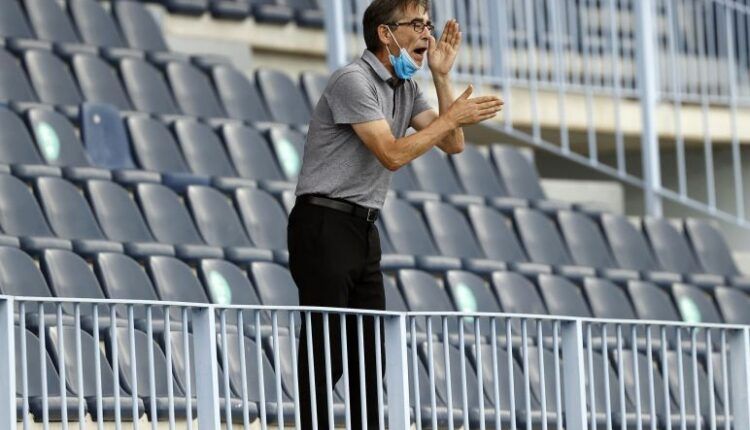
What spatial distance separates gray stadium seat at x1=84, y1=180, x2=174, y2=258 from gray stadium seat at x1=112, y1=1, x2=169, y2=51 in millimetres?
1848

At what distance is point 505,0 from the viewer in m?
10.4

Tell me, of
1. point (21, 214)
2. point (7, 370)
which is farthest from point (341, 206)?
point (21, 214)

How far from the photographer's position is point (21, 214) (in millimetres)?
7047

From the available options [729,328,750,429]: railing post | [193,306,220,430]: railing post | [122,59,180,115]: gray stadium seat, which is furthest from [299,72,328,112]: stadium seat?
[193,306,220,430]: railing post

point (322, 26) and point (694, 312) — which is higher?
point (322, 26)

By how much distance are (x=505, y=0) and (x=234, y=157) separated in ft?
8.07

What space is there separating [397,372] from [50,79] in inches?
152

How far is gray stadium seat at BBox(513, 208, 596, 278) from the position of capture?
29.5 feet

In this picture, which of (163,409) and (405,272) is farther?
(405,272)

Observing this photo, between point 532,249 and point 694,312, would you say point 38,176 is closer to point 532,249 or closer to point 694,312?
point 532,249

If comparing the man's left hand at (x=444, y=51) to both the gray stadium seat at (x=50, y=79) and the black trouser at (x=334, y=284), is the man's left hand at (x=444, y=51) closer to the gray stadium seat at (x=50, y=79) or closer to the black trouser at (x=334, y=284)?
the black trouser at (x=334, y=284)

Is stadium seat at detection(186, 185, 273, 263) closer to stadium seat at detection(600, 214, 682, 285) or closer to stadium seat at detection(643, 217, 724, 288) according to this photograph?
stadium seat at detection(600, 214, 682, 285)

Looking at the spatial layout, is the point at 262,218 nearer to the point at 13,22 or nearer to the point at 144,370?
the point at 13,22

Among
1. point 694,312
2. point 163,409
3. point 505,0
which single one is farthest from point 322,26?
point 163,409
